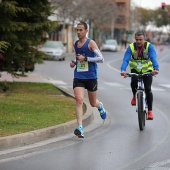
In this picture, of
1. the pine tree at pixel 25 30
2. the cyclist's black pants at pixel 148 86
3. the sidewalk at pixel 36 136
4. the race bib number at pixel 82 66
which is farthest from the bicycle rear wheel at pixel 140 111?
the pine tree at pixel 25 30

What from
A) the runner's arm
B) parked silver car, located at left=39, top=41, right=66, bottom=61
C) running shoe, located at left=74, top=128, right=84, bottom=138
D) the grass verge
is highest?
the runner's arm

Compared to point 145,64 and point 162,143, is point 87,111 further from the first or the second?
point 162,143

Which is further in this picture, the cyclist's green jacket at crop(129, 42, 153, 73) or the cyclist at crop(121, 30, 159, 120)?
the cyclist's green jacket at crop(129, 42, 153, 73)

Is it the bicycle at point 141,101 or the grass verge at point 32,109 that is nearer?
the grass verge at point 32,109

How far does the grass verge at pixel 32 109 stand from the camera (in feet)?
36.7

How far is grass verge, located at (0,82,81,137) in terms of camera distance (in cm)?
1119

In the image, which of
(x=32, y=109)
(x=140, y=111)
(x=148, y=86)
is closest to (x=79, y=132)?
(x=140, y=111)

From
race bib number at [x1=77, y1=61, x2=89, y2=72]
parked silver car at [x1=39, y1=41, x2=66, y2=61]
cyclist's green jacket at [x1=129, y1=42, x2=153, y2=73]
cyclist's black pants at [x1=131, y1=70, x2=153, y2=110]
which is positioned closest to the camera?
race bib number at [x1=77, y1=61, x2=89, y2=72]

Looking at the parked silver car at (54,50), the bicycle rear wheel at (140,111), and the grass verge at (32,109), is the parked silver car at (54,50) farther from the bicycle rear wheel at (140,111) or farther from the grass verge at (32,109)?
the bicycle rear wheel at (140,111)

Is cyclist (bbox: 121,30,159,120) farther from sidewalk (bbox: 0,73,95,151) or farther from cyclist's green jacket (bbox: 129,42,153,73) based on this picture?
sidewalk (bbox: 0,73,95,151)

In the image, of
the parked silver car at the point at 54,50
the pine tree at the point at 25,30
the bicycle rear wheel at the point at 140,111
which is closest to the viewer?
the bicycle rear wheel at the point at 140,111

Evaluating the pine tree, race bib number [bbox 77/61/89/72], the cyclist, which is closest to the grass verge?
the pine tree

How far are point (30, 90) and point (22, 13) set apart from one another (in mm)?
2232

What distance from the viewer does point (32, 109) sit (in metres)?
13.6
